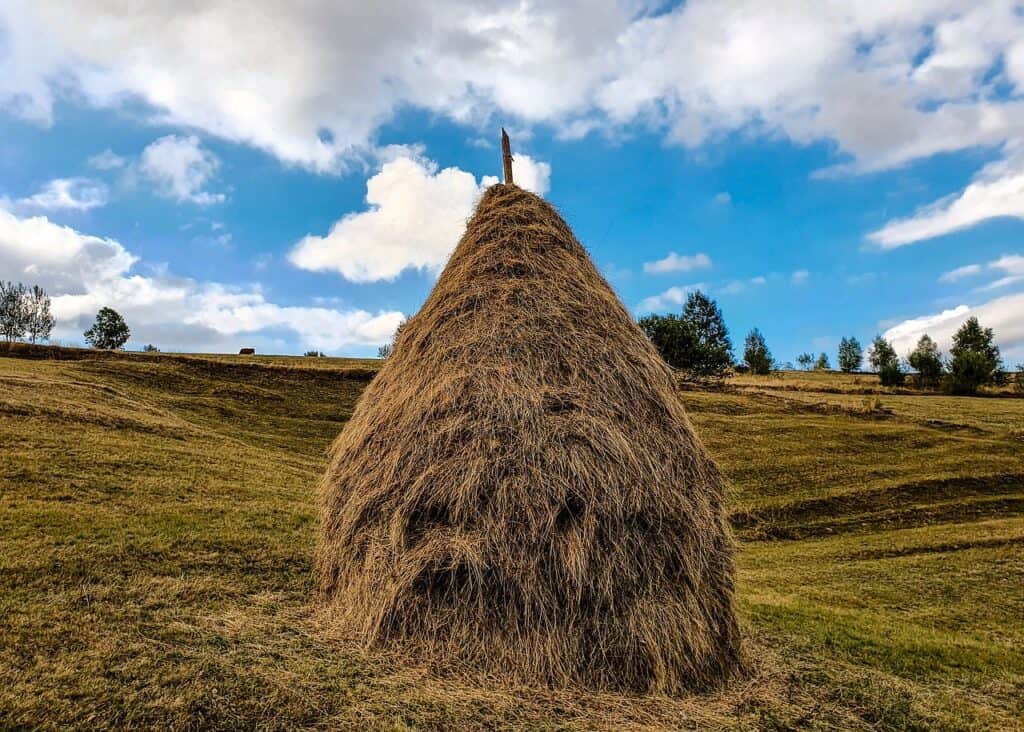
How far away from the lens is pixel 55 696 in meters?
4.76

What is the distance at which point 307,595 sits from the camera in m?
7.64

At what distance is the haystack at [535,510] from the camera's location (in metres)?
5.69

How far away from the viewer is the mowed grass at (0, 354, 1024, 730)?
16.7 ft

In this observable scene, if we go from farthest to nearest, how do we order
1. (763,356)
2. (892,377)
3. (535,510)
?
(763,356), (892,377), (535,510)

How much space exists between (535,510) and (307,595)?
362cm

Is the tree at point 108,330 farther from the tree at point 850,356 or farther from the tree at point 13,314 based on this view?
the tree at point 850,356

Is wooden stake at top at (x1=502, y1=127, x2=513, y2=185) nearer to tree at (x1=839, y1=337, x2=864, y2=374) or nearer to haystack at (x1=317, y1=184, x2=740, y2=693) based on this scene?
haystack at (x1=317, y1=184, x2=740, y2=693)

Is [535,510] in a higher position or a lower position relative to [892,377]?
lower

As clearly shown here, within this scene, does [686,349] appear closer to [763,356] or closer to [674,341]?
[674,341]

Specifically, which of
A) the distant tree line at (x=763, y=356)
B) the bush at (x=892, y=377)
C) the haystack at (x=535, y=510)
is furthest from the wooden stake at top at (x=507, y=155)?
the bush at (x=892, y=377)

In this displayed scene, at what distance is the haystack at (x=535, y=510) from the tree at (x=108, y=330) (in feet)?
232

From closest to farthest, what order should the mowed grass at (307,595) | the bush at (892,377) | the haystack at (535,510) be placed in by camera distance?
the mowed grass at (307,595) → the haystack at (535,510) → the bush at (892,377)

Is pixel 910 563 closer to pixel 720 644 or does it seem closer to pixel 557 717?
pixel 720 644

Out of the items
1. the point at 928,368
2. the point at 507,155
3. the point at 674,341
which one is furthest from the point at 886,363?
the point at 507,155
